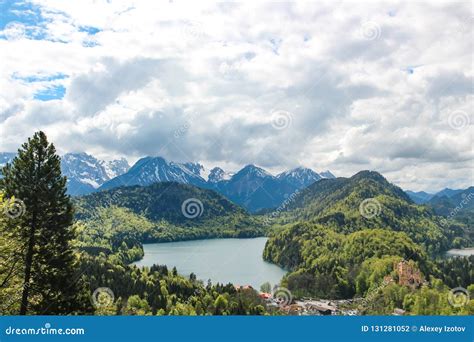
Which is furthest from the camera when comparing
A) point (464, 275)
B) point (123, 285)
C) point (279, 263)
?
point (279, 263)

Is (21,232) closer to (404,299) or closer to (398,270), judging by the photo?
(404,299)

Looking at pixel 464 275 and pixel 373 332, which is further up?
pixel 373 332

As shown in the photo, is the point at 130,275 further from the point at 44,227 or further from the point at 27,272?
the point at 27,272

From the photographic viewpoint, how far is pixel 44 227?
26844 millimetres

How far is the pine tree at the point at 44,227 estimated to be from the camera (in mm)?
26156

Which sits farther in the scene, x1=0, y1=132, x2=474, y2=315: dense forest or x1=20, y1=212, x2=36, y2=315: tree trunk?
x1=0, y1=132, x2=474, y2=315: dense forest

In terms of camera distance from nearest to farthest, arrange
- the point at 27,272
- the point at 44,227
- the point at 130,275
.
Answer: the point at 27,272 → the point at 44,227 → the point at 130,275

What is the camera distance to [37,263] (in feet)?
86.6

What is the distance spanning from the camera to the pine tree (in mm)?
26156

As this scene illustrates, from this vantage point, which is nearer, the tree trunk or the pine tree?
the tree trunk

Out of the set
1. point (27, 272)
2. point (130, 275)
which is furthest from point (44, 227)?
point (130, 275)

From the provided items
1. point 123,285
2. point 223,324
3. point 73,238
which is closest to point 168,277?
point 123,285

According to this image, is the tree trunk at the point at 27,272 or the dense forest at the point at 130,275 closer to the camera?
the tree trunk at the point at 27,272

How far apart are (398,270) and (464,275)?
1857 centimetres
